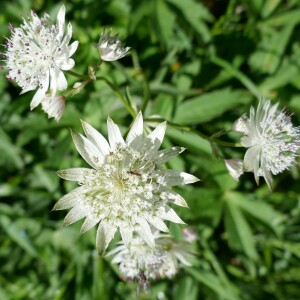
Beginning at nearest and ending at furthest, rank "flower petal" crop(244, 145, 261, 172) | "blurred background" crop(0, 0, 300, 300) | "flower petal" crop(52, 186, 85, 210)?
"flower petal" crop(52, 186, 85, 210)
"flower petal" crop(244, 145, 261, 172)
"blurred background" crop(0, 0, 300, 300)

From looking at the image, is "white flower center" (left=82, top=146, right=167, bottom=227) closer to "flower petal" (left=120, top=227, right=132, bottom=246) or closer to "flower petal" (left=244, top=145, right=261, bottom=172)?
"flower petal" (left=120, top=227, right=132, bottom=246)

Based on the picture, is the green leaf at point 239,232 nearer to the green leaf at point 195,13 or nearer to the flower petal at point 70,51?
the green leaf at point 195,13

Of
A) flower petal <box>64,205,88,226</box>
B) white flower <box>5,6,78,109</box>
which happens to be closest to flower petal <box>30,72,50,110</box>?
white flower <box>5,6,78,109</box>

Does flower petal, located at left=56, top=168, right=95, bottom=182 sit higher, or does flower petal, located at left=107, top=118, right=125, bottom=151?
flower petal, located at left=107, top=118, right=125, bottom=151

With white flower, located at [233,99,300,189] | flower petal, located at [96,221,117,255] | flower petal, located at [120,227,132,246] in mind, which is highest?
flower petal, located at [96,221,117,255]

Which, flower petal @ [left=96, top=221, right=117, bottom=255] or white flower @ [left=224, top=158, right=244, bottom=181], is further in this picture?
white flower @ [left=224, top=158, right=244, bottom=181]

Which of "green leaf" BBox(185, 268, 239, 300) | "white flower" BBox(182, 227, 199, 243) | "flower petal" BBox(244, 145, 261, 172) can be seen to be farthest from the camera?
"green leaf" BBox(185, 268, 239, 300)

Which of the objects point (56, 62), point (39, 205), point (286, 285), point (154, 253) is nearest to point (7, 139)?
point (39, 205)

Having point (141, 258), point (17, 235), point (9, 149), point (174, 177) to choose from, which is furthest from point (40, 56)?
point (17, 235)
